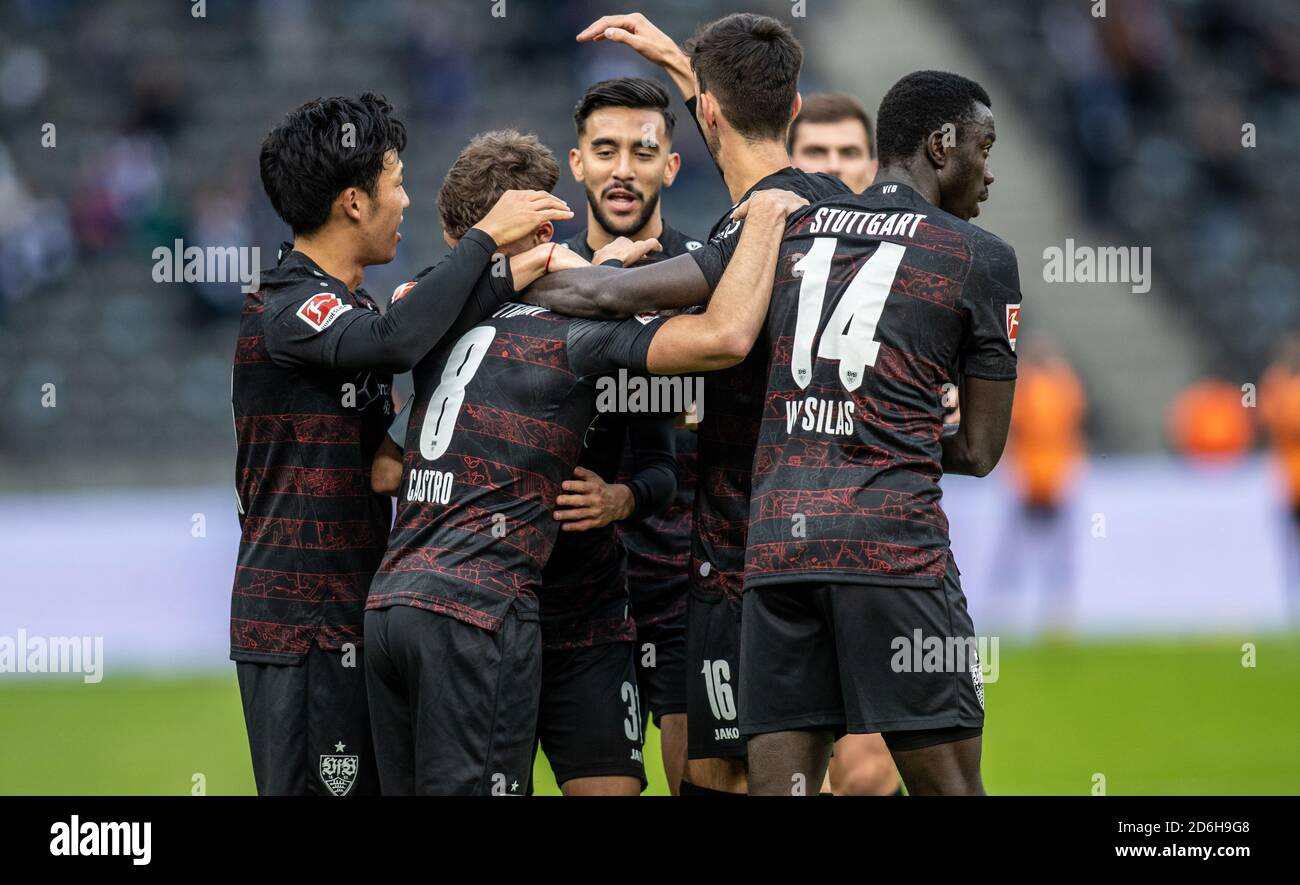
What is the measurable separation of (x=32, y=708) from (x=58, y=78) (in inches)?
380

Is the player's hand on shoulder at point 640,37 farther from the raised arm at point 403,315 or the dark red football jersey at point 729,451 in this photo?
the raised arm at point 403,315

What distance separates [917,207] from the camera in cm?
447

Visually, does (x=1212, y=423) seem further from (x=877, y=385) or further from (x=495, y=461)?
(x=495, y=461)

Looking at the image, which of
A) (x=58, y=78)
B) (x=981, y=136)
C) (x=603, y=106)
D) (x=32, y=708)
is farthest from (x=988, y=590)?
(x=58, y=78)

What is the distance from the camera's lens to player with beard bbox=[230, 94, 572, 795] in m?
4.62

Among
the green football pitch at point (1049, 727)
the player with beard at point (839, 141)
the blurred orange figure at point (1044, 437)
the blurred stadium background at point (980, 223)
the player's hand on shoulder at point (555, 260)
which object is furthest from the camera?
the blurred orange figure at point (1044, 437)

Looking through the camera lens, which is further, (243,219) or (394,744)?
(243,219)

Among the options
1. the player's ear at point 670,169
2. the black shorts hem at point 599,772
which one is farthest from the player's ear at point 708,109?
the black shorts hem at point 599,772

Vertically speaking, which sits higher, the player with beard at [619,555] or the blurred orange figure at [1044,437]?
the blurred orange figure at [1044,437]

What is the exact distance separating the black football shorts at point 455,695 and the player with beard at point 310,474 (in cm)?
26

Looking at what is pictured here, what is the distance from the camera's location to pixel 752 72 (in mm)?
4715

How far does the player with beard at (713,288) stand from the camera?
4586 mm
